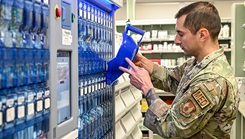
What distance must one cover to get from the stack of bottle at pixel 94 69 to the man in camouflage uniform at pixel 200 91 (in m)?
0.22

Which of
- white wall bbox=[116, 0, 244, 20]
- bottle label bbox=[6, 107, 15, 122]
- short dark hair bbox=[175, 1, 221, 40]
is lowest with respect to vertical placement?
bottle label bbox=[6, 107, 15, 122]

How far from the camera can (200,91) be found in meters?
1.94

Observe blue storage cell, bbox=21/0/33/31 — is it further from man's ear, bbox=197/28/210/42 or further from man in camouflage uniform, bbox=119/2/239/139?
man's ear, bbox=197/28/210/42

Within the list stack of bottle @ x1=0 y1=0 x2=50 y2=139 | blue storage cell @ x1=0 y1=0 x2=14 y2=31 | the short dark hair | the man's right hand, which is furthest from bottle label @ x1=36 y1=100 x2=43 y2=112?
the man's right hand

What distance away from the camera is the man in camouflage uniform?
1.95 metres

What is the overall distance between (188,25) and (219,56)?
296 mm

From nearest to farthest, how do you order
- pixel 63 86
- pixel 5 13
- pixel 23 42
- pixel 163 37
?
pixel 5 13 → pixel 23 42 → pixel 63 86 → pixel 163 37

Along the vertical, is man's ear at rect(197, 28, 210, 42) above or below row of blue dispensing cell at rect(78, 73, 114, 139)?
above

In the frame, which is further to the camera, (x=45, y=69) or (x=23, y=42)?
(x=45, y=69)

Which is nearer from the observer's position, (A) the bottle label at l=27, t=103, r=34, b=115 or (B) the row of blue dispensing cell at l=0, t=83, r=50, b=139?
(B) the row of blue dispensing cell at l=0, t=83, r=50, b=139

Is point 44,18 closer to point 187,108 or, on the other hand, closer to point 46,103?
point 46,103

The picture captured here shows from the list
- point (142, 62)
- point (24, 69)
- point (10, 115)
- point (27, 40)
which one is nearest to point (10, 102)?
point (10, 115)

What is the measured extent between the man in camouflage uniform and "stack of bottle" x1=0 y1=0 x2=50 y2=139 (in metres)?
0.93

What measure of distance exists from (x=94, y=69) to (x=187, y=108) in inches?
26.3
